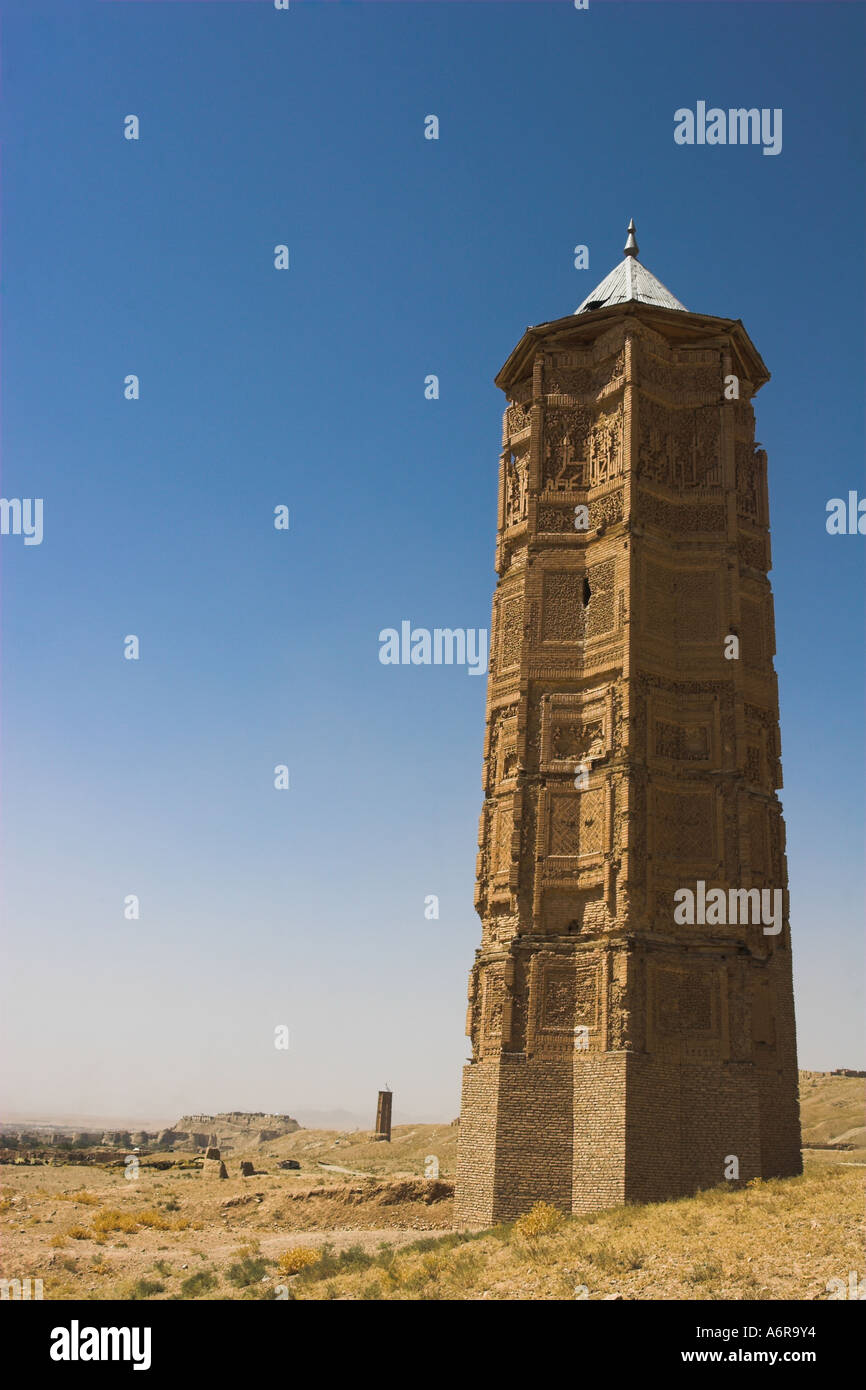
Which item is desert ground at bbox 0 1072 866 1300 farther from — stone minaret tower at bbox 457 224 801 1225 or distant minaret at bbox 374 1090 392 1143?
distant minaret at bbox 374 1090 392 1143

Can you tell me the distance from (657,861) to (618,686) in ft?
13.6

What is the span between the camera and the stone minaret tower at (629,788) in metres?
22.5

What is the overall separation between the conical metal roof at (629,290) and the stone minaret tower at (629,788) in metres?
0.10

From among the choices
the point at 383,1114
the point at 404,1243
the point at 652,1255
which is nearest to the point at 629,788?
the point at 652,1255

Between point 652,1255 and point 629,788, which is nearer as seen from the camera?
point 652,1255

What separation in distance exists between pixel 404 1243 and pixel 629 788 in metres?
10.7

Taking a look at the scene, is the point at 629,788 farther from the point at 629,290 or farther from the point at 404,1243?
the point at 629,290

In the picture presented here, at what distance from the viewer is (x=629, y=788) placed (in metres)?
24.4

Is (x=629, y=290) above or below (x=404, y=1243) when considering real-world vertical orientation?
above

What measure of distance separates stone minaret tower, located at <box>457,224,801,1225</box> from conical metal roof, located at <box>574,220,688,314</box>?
0.10 metres

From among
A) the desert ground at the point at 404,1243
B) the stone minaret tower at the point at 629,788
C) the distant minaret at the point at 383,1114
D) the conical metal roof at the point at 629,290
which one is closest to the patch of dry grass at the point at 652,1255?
the desert ground at the point at 404,1243

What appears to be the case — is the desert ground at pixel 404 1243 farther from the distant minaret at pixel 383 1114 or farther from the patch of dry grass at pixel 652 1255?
the distant minaret at pixel 383 1114

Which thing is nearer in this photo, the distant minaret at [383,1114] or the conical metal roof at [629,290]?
the conical metal roof at [629,290]

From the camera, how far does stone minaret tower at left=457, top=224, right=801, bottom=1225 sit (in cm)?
2247
